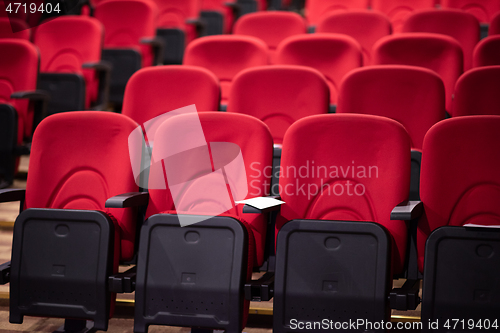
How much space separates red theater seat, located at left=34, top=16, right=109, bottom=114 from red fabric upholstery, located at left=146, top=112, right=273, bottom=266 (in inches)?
22.8

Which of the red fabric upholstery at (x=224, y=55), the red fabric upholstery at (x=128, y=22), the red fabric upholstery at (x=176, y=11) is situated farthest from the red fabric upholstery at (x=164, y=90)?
the red fabric upholstery at (x=176, y=11)

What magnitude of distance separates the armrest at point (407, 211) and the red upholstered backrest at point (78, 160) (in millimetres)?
337

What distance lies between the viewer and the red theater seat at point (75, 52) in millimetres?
1224

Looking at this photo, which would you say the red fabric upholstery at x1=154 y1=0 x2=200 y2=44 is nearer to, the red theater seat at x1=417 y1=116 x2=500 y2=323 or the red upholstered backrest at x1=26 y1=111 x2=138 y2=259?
the red upholstered backrest at x1=26 y1=111 x2=138 y2=259

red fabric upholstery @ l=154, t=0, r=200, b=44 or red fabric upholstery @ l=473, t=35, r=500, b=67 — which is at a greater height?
red fabric upholstery @ l=154, t=0, r=200, b=44

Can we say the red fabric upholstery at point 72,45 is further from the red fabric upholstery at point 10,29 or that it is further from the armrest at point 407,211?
the armrest at point 407,211

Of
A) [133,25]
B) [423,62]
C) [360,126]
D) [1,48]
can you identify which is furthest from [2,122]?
[423,62]

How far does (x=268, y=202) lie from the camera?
604mm

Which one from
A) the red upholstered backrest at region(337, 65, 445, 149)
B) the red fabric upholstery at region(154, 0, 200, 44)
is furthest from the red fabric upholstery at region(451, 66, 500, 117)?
the red fabric upholstery at region(154, 0, 200, 44)

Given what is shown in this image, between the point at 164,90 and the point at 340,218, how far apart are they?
0.45 m

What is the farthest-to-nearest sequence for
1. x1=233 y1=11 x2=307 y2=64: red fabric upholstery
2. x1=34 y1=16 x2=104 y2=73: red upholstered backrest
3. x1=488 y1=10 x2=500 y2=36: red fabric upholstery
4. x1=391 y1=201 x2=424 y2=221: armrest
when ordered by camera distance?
x1=233 y1=11 x2=307 y2=64: red fabric upholstery
x1=34 y1=16 x2=104 y2=73: red upholstered backrest
x1=488 y1=10 x2=500 y2=36: red fabric upholstery
x1=391 y1=201 x2=424 y2=221: armrest

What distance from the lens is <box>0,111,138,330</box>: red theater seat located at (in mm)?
596

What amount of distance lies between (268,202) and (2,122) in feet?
2.10

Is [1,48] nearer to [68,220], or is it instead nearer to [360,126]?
[68,220]
